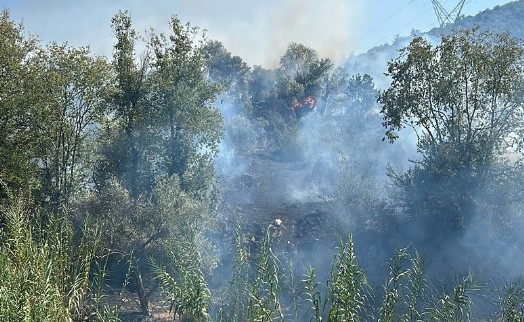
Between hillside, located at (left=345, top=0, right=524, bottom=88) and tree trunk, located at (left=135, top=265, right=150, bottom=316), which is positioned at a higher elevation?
hillside, located at (left=345, top=0, right=524, bottom=88)

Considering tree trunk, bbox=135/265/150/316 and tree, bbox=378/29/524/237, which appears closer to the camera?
tree trunk, bbox=135/265/150/316

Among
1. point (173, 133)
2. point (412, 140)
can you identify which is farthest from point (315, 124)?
point (173, 133)

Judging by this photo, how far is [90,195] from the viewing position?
61.2 feet

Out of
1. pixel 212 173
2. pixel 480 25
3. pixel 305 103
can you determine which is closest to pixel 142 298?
pixel 212 173

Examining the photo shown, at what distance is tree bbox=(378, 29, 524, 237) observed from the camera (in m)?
18.7

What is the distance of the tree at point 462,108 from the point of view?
1866 centimetres

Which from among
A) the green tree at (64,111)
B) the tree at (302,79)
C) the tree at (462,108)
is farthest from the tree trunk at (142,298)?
the tree at (302,79)

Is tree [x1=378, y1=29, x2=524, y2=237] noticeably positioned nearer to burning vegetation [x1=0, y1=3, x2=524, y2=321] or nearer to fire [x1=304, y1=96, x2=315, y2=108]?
burning vegetation [x1=0, y1=3, x2=524, y2=321]

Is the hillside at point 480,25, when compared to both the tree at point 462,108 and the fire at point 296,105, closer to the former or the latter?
the fire at point 296,105

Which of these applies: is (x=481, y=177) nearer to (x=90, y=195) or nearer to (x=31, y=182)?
(x=90, y=195)

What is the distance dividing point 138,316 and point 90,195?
16.6 ft

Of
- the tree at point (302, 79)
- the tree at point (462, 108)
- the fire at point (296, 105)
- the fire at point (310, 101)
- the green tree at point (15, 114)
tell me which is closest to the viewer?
the green tree at point (15, 114)

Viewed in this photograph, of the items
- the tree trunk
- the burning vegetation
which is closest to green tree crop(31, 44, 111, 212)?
the burning vegetation

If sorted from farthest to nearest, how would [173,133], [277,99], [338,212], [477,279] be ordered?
[277,99] → [338,212] → [173,133] → [477,279]
